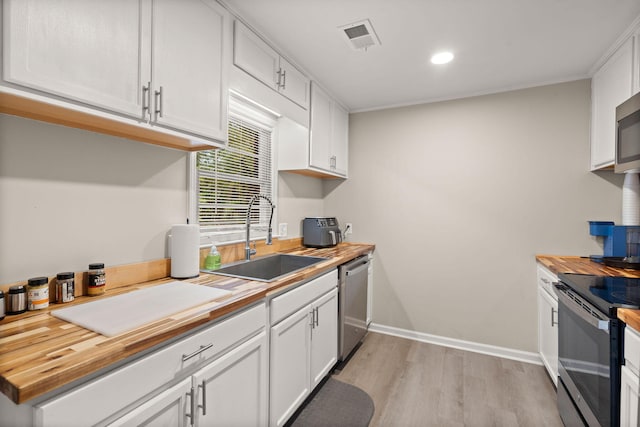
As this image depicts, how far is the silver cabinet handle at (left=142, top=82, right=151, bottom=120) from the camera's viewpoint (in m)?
1.20

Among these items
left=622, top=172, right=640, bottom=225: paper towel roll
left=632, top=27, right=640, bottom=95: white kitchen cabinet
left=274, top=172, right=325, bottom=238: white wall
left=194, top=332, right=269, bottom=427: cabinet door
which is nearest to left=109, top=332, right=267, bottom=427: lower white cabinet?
left=194, top=332, right=269, bottom=427: cabinet door

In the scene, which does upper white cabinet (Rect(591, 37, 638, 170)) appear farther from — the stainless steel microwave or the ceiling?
the stainless steel microwave

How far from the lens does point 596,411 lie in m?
1.32

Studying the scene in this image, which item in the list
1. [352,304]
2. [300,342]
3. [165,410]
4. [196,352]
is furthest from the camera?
[352,304]

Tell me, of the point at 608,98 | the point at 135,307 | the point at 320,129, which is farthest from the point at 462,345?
the point at 135,307

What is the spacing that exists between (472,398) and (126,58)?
2.73m

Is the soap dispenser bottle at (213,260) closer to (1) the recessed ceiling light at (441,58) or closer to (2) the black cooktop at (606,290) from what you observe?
(2) the black cooktop at (606,290)

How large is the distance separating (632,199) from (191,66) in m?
3.01

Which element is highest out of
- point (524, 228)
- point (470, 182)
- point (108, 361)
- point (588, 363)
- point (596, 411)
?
point (470, 182)

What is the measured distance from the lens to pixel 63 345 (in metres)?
0.81

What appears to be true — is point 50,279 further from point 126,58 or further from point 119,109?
point 126,58

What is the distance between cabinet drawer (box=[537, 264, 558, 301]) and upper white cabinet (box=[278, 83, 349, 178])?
1919 mm

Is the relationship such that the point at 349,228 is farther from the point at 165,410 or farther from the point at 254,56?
the point at 165,410

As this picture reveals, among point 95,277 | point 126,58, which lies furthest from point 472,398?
point 126,58
